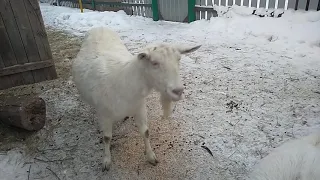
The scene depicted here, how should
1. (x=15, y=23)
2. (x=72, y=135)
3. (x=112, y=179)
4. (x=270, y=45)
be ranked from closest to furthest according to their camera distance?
(x=112, y=179) < (x=72, y=135) < (x=15, y=23) < (x=270, y=45)

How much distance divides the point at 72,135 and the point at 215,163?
158 cm

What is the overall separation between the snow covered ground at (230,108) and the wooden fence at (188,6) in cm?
26

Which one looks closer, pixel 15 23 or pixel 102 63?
pixel 102 63

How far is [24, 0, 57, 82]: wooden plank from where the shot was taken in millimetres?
3637

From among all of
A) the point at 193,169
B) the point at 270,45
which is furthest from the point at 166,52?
the point at 270,45

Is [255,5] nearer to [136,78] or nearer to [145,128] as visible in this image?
[145,128]

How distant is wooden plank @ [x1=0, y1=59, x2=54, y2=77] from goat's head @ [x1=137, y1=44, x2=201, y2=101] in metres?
2.73

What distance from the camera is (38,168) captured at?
2.43 meters

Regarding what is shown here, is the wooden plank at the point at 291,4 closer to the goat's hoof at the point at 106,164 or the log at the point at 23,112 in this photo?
the goat's hoof at the point at 106,164

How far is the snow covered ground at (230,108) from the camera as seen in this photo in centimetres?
239

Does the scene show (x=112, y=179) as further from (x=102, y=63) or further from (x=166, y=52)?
(x=166, y=52)

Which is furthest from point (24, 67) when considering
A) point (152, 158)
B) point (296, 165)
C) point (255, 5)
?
point (255, 5)

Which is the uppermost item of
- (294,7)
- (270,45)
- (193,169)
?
(294,7)

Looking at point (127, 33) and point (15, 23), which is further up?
point (15, 23)
